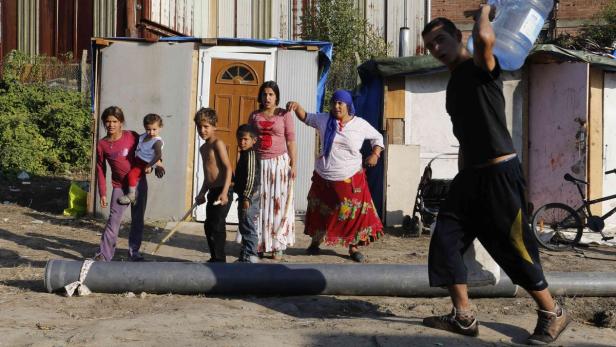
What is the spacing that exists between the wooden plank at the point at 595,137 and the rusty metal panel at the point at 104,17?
12.3m

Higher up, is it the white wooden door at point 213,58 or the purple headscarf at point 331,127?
the white wooden door at point 213,58

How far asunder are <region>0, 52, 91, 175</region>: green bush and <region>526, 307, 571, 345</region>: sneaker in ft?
40.4

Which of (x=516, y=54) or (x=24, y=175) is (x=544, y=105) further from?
(x=24, y=175)

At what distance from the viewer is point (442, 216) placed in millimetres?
4805

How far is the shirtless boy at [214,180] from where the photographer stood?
7.04 m

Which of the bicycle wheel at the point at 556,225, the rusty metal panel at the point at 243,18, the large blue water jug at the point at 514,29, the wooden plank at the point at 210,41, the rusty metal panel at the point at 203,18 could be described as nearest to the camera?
the large blue water jug at the point at 514,29

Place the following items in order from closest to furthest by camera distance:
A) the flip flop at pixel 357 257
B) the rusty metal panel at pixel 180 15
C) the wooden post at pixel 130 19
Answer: the flip flop at pixel 357 257 → the wooden post at pixel 130 19 → the rusty metal panel at pixel 180 15

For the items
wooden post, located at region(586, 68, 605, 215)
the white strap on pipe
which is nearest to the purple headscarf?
the white strap on pipe

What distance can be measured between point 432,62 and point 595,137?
95.6 inches

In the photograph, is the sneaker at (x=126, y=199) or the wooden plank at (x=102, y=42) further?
the wooden plank at (x=102, y=42)

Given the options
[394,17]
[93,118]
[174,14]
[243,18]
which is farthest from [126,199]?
[394,17]

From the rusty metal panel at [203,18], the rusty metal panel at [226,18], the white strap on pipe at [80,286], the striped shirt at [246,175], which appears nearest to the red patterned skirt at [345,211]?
the striped shirt at [246,175]

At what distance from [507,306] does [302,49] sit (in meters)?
6.15

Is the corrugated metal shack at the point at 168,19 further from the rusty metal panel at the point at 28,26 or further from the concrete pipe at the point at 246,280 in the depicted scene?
the concrete pipe at the point at 246,280
